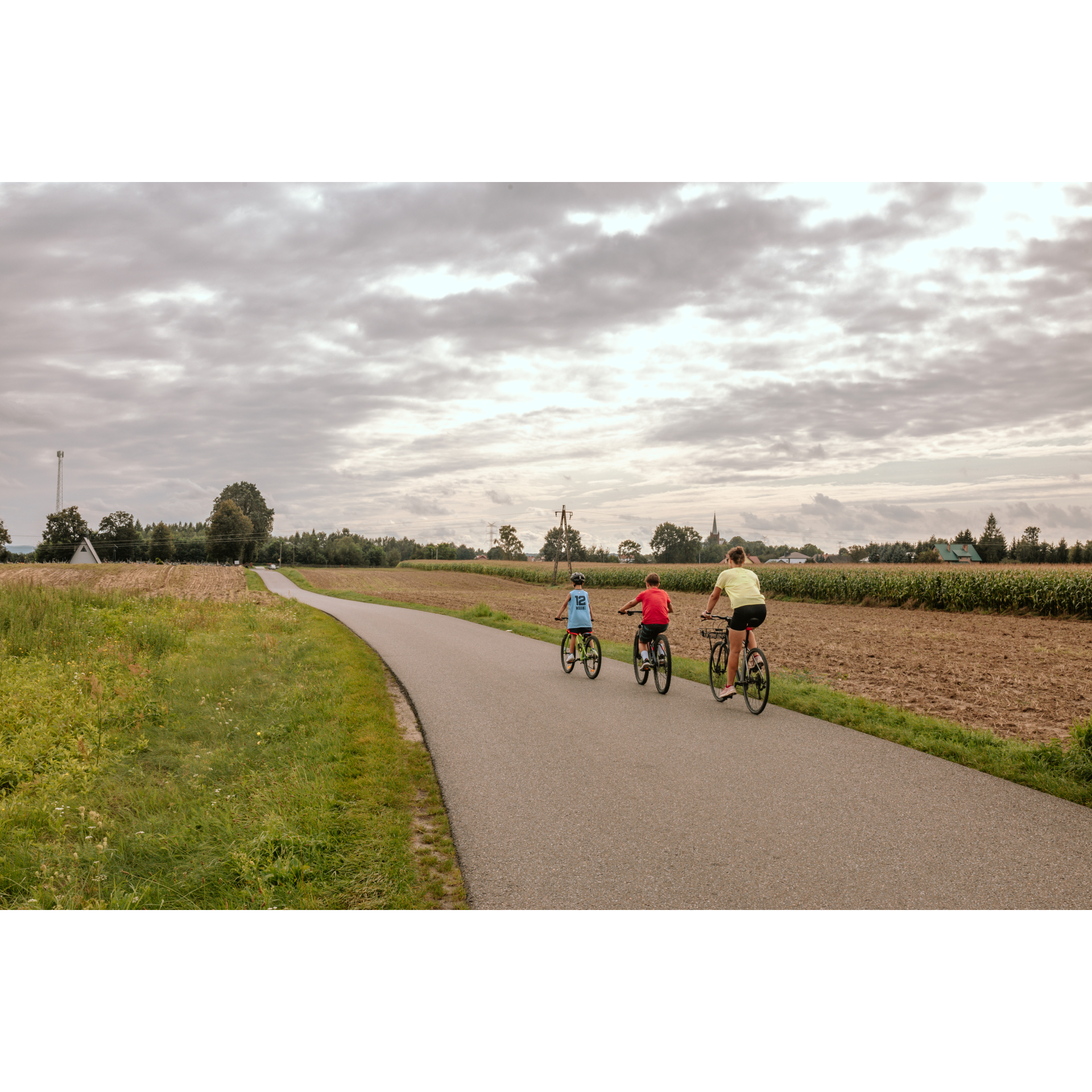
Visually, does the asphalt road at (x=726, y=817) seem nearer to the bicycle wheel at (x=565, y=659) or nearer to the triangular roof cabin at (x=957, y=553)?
the bicycle wheel at (x=565, y=659)

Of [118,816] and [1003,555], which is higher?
[1003,555]

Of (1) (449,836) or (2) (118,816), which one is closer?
(1) (449,836)

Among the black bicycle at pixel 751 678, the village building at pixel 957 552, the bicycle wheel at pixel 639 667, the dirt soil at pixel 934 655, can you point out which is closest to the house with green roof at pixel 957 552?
the village building at pixel 957 552

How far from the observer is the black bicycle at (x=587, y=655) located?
1132 cm

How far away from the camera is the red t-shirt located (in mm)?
10094

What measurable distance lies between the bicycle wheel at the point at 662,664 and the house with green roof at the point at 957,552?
7490 cm

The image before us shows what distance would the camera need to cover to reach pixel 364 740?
7.45m

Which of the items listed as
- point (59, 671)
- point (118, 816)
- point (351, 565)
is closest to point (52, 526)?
point (351, 565)

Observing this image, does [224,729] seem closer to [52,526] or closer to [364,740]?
[364,740]

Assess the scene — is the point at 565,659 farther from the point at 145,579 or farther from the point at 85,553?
the point at 85,553

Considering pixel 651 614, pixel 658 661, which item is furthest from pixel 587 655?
pixel 651 614

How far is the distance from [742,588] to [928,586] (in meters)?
26.9

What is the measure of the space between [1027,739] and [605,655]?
754 cm

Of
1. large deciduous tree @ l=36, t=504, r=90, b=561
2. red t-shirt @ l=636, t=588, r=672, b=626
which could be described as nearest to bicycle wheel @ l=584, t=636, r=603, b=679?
red t-shirt @ l=636, t=588, r=672, b=626
